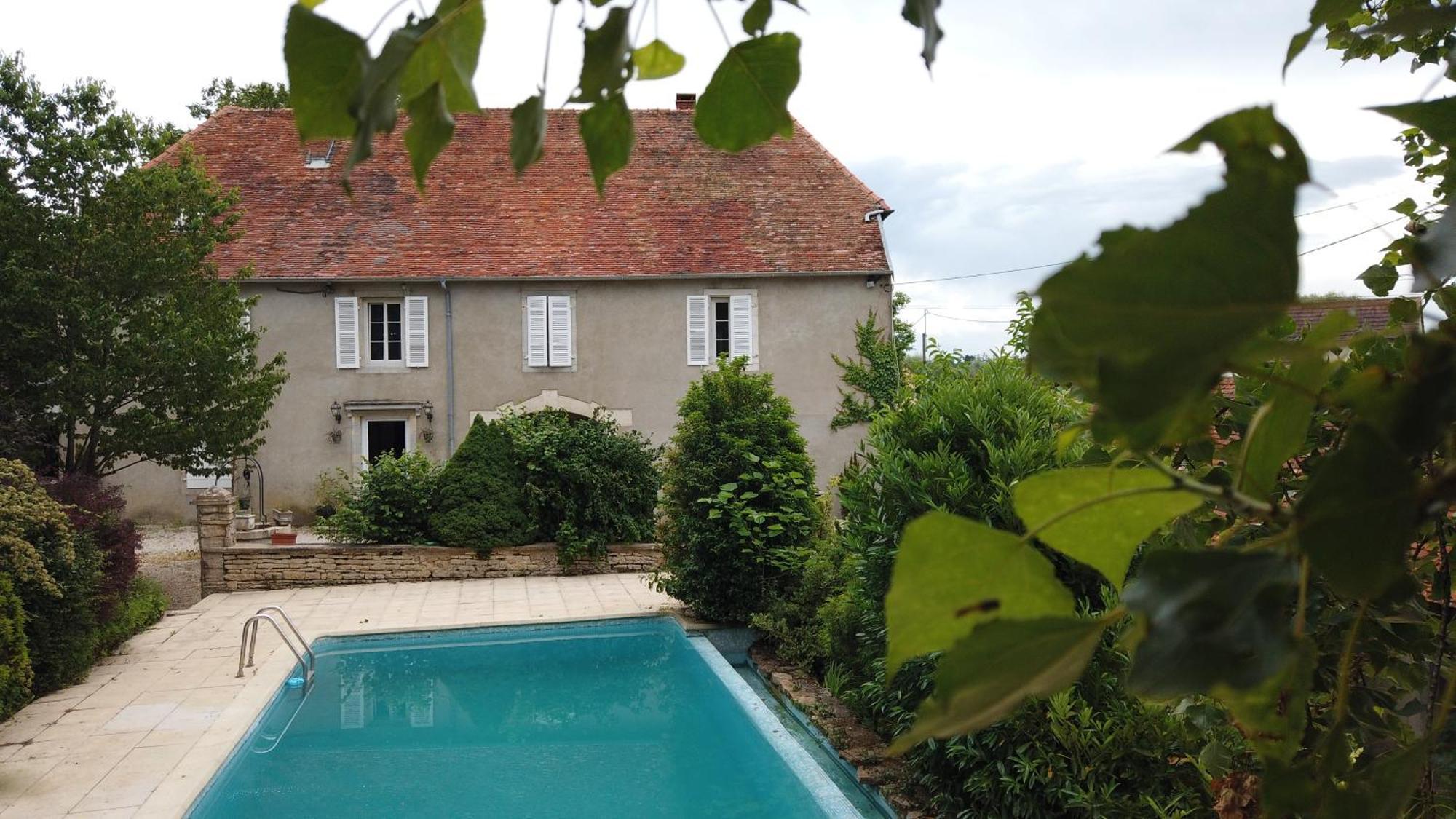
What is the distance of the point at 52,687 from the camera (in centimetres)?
684

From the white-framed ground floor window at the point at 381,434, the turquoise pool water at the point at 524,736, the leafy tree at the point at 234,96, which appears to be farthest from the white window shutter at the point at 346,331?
the leafy tree at the point at 234,96

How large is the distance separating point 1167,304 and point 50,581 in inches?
270

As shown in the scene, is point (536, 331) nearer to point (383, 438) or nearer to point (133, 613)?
point (383, 438)

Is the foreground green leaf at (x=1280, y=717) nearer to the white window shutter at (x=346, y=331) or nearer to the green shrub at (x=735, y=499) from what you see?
the green shrub at (x=735, y=499)

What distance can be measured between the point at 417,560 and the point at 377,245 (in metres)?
6.77

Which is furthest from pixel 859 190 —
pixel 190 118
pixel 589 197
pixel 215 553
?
pixel 190 118

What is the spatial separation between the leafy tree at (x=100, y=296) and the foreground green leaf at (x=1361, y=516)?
11.9 meters

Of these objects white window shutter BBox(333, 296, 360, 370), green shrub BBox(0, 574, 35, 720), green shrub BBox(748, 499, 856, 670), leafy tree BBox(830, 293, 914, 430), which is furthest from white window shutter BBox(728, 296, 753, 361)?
green shrub BBox(0, 574, 35, 720)

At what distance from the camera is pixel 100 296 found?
1063cm

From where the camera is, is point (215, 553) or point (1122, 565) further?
point (215, 553)

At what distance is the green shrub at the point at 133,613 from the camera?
7815 mm

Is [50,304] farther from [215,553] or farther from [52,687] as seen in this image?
[52,687]

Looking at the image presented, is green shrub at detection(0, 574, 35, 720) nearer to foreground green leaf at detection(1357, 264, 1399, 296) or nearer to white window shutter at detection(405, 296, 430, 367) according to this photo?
foreground green leaf at detection(1357, 264, 1399, 296)

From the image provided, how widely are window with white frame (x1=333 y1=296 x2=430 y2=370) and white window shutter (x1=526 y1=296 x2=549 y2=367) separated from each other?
156 cm
